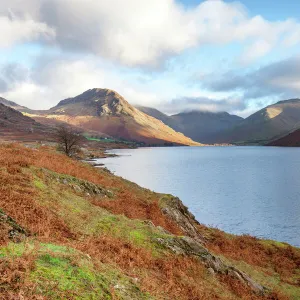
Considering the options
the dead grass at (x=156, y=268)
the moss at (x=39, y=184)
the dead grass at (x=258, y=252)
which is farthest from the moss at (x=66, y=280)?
the dead grass at (x=258, y=252)

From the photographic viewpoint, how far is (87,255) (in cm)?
959

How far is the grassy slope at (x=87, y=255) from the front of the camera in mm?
7148

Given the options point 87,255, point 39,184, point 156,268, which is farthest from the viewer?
point 39,184

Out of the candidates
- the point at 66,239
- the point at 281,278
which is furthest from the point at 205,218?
the point at 66,239

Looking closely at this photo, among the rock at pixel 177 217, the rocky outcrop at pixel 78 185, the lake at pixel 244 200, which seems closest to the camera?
the rocky outcrop at pixel 78 185

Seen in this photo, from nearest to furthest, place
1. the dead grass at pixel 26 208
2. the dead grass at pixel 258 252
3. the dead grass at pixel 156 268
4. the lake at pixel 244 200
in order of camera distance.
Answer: the dead grass at pixel 156 268 < the dead grass at pixel 26 208 < the dead grass at pixel 258 252 < the lake at pixel 244 200

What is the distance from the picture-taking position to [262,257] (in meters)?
27.7

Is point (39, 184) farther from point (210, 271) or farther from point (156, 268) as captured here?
point (210, 271)

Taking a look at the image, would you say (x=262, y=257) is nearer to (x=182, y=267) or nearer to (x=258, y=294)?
(x=258, y=294)

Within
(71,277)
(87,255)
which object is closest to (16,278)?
(71,277)

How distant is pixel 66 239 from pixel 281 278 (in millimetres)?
18409

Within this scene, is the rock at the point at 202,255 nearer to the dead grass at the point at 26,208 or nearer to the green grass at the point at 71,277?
the dead grass at the point at 26,208

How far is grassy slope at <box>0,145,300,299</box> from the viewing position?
23.5ft

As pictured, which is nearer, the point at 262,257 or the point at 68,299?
the point at 68,299
